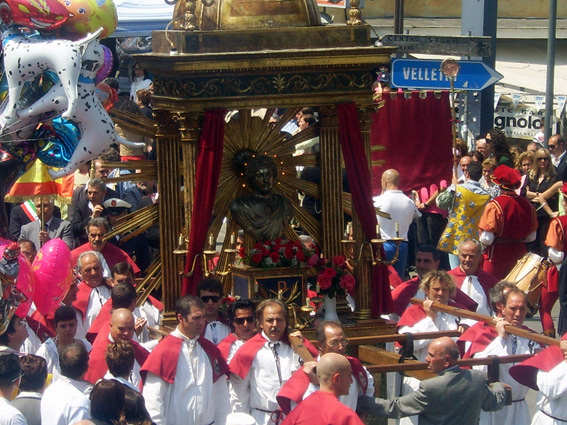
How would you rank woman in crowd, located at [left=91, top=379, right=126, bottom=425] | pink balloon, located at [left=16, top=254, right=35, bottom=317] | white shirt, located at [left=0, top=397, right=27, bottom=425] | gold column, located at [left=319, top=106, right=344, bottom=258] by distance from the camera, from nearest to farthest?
woman in crowd, located at [left=91, top=379, right=126, bottom=425]
white shirt, located at [left=0, top=397, right=27, bottom=425]
pink balloon, located at [left=16, top=254, right=35, bottom=317]
gold column, located at [left=319, top=106, right=344, bottom=258]

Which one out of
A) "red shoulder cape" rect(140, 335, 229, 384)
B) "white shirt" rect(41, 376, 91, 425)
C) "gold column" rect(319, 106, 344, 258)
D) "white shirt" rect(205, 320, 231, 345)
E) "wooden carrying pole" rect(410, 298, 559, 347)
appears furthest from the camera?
"gold column" rect(319, 106, 344, 258)

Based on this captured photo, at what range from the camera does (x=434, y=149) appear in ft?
52.3

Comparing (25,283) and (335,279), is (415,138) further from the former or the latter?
(25,283)

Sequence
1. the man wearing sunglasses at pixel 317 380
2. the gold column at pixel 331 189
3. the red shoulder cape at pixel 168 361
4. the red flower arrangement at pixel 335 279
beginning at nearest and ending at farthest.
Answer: the man wearing sunglasses at pixel 317 380
the red shoulder cape at pixel 168 361
the red flower arrangement at pixel 335 279
the gold column at pixel 331 189

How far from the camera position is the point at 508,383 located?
1060 cm

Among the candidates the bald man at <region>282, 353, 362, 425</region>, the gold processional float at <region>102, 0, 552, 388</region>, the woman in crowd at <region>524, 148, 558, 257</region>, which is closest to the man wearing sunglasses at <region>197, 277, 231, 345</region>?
the gold processional float at <region>102, 0, 552, 388</region>

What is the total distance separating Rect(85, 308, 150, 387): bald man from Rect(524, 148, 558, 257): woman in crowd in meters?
6.49

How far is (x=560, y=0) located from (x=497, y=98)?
9.21 m

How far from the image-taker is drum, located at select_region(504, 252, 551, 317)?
13.2m

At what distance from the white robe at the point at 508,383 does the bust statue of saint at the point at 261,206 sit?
2016mm

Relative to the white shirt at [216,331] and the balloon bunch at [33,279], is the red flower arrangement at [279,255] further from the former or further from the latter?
the balloon bunch at [33,279]

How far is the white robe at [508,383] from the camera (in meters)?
10.6

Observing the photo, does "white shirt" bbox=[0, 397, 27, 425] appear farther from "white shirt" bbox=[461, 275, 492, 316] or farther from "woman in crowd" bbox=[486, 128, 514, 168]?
"woman in crowd" bbox=[486, 128, 514, 168]

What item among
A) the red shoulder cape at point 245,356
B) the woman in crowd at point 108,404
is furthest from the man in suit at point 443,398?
the woman in crowd at point 108,404
